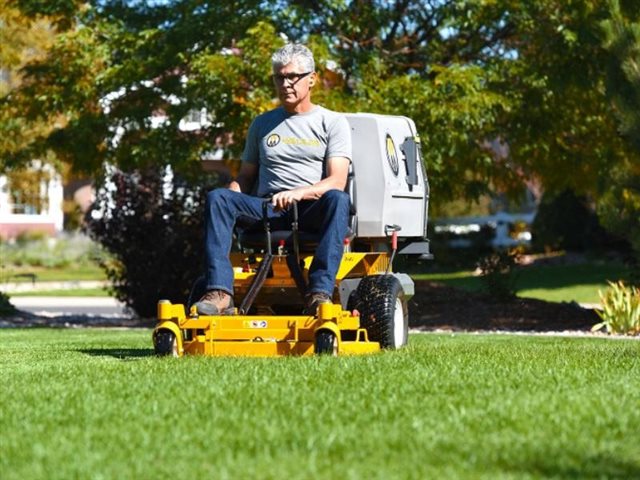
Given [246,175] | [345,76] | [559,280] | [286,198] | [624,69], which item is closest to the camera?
[286,198]

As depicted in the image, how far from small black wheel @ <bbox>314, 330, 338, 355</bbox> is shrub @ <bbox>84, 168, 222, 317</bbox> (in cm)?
1096

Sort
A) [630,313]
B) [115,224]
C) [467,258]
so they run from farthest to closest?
[467,258], [115,224], [630,313]

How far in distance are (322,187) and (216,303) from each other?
3.33ft

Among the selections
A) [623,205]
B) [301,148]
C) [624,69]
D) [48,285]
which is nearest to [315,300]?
[301,148]

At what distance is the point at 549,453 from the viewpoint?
5418 mm

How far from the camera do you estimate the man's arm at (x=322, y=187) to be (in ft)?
30.6

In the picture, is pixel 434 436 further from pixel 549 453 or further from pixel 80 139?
pixel 80 139

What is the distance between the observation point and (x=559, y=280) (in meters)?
32.7

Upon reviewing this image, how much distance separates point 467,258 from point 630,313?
16.2m

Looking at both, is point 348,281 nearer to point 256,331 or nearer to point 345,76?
point 256,331

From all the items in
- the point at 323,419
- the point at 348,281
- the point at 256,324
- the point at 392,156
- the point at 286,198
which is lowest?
A: the point at 323,419

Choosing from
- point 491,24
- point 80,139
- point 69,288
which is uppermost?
point 491,24

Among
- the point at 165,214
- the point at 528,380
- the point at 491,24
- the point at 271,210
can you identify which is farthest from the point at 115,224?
the point at 528,380

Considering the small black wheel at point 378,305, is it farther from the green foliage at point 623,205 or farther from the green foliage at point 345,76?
the green foliage at point 345,76
